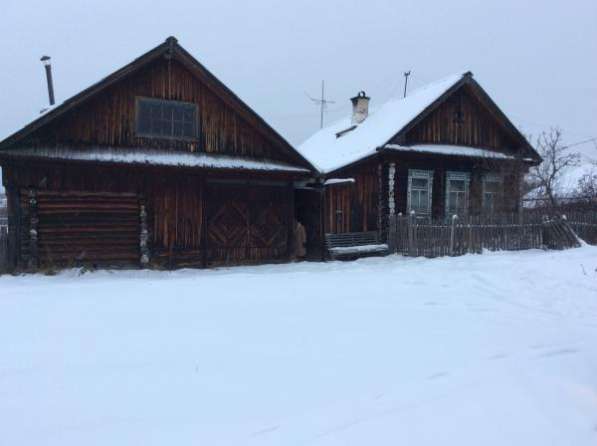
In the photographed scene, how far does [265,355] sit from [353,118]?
18359 millimetres

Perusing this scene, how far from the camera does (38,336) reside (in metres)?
4.95

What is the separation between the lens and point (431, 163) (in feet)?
56.7

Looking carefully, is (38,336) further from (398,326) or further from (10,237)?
(10,237)

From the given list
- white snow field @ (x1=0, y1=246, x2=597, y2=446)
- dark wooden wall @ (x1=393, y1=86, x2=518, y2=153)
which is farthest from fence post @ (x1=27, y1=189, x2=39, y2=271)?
dark wooden wall @ (x1=393, y1=86, x2=518, y2=153)

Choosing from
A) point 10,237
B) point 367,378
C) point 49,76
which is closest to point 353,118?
point 49,76

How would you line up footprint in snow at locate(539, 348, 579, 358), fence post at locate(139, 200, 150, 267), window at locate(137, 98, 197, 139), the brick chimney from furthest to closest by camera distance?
the brick chimney
window at locate(137, 98, 197, 139)
fence post at locate(139, 200, 150, 267)
footprint in snow at locate(539, 348, 579, 358)

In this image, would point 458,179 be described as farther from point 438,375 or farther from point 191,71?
point 438,375

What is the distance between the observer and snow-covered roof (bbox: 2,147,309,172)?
11.2 metres

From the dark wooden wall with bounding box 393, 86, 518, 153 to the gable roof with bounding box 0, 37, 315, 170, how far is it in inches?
215

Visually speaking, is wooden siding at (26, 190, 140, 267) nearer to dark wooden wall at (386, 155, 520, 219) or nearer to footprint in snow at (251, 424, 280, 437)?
dark wooden wall at (386, 155, 520, 219)

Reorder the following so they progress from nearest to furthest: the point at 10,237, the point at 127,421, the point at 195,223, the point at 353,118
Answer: the point at 127,421
the point at 10,237
the point at 195,223
the point at 353,118

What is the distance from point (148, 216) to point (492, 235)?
9.46 m

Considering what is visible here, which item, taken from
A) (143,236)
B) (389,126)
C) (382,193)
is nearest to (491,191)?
(382,193)

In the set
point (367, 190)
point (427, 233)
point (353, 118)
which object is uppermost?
point (353, 118)
